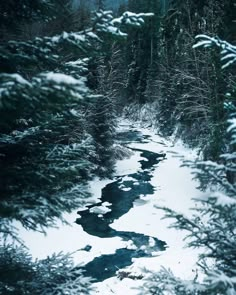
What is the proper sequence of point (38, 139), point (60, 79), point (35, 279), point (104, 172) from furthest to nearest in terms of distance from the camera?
point (104, 172), point (38, 139), point (35, 279), point (60, 79)

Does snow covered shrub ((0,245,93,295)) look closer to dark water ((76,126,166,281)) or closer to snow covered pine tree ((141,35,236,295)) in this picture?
snow covered pine tree ((141,35,236,295))

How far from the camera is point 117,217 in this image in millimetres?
17297

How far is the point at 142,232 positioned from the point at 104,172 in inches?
343

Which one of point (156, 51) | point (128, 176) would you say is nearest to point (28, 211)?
point (128, 176)

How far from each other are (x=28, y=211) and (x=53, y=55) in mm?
1922

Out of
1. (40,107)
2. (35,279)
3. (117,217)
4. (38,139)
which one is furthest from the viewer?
(117,217)

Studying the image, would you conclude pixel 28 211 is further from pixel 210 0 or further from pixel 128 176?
pixel 128 176

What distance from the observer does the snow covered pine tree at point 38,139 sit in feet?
12.2

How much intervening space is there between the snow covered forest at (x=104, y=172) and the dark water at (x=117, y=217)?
62 millimetres

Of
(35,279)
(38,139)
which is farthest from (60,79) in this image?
(35,279)

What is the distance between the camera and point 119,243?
14469 mm

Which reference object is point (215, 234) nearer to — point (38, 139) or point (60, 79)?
point (60, 79)

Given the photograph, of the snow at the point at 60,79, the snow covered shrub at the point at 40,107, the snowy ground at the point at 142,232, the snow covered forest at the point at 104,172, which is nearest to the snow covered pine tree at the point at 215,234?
the snow covered forest at the point at 104,172

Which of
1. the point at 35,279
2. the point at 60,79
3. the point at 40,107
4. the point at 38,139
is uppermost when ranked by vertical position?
the point at 60,79
